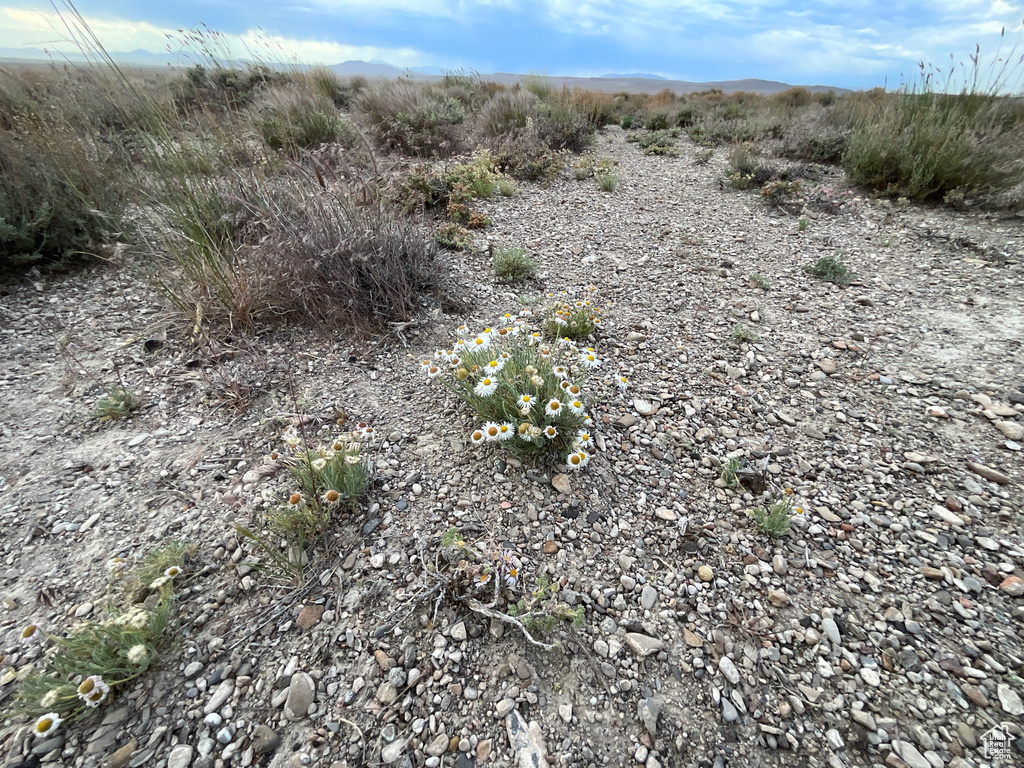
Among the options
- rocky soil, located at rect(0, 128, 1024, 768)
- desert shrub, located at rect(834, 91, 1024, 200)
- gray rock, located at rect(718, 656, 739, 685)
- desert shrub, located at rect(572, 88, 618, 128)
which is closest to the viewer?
Result: rocky soil, located at rect(0, 128, 1024, 768)

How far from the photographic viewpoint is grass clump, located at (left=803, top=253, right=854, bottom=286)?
13.5 ft

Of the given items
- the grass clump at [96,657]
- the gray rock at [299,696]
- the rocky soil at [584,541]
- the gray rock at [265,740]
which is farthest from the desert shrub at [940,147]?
the grass clump at [96,657]

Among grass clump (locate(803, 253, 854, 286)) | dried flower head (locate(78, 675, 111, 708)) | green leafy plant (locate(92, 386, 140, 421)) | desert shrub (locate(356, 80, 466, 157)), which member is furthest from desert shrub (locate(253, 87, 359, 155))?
dried flower head (locate(78, 675, 111, 708))

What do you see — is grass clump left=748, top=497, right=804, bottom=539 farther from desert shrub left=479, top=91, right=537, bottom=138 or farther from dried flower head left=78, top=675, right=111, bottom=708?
desert shrub left=479, top=91, right=537, bottom=138

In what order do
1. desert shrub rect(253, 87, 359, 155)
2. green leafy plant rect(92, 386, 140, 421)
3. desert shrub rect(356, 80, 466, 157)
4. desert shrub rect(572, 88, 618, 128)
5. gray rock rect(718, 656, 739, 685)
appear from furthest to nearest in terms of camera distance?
desert shrub rect(572, 88, 618, 128)
desert shrub rect(356, 80, 466, 157)
desert shrub rect(253, 87, 359, 155)
green leafy plant rect(92, 386, 140, 421)
gray rock rect(718, 656, 739, 685)

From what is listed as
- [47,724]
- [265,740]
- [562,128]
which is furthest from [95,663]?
[562,128]

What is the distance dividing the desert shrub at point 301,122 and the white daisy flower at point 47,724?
693 centimetres

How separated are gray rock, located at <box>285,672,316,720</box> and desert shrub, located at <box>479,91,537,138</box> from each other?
8658 mm

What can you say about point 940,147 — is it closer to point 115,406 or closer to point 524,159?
point 524,159

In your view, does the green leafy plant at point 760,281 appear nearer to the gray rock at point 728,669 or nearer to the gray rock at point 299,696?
the gray rock at point 728,669

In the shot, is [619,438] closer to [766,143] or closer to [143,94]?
[143,94]

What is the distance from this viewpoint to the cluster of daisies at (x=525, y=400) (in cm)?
219

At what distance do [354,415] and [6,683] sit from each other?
1.65m


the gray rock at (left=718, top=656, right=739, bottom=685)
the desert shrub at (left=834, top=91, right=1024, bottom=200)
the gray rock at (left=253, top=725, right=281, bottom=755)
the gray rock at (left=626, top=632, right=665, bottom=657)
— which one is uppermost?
the desert shrub at (left=834, top=91, right=1024, bottom=200)
